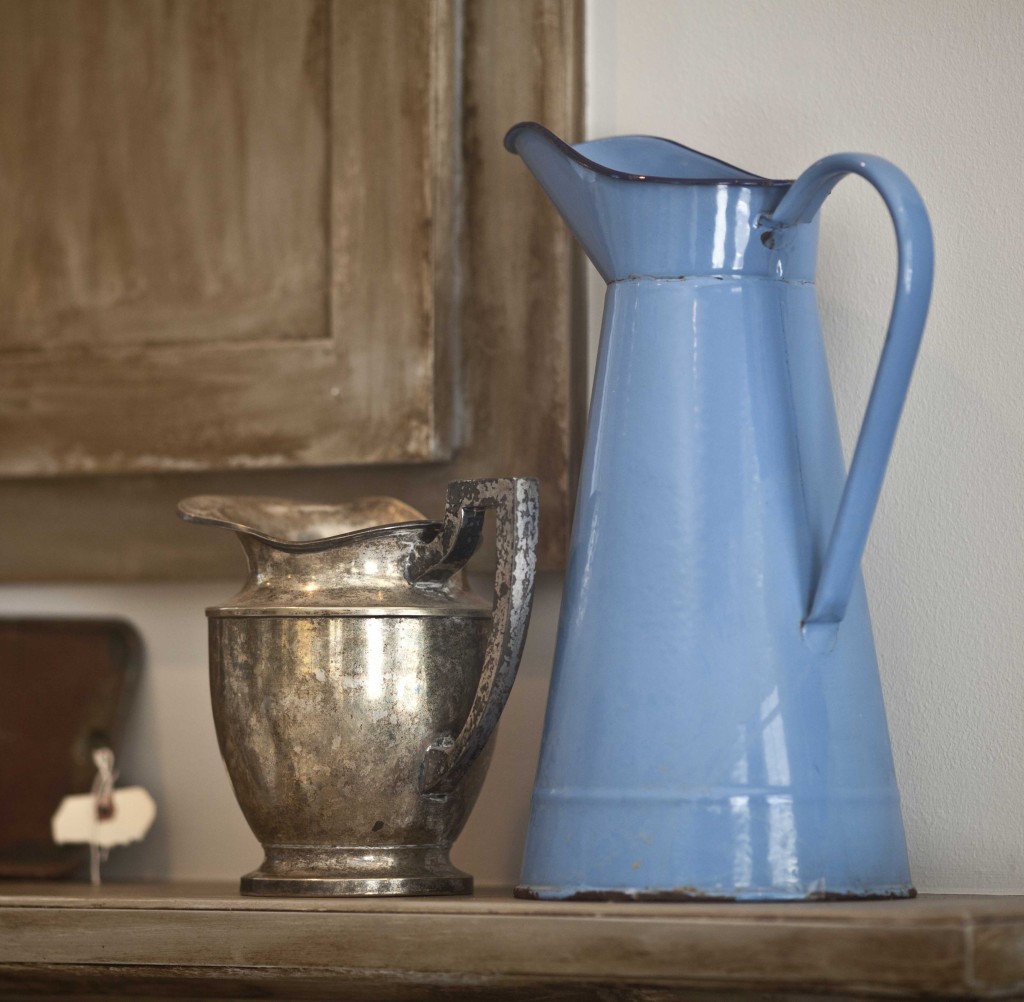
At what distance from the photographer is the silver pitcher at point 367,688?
55cm

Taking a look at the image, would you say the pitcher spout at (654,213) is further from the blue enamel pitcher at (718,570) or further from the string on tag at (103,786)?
the string on tag at (103,786)

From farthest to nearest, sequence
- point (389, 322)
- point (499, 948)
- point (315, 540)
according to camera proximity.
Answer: point (389, 322) → point (315, 540) → point (499, 948)

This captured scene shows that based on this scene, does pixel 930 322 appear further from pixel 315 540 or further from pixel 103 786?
pixel 103 786

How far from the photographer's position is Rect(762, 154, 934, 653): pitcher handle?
489 mm

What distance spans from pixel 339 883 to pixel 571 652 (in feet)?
0.44

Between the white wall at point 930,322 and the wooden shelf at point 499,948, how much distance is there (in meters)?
0.08

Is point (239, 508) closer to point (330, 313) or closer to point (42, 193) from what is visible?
point (330, 313)

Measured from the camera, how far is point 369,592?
1.83ft

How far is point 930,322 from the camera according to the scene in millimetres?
634

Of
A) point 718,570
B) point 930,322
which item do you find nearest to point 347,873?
point 718,570

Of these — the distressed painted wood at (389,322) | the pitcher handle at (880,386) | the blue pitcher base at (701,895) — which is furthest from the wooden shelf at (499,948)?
the distressed painted wood at (389,322)

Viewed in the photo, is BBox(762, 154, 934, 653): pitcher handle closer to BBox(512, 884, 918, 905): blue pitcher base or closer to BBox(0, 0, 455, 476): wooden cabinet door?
BBox(512, 884, 918, 905): blue pitcher base

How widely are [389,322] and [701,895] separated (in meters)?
0.34

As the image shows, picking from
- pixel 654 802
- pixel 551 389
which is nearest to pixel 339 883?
pixel 654 802
